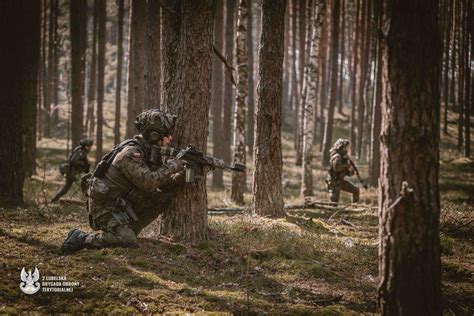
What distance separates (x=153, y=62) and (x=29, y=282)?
8234 mm

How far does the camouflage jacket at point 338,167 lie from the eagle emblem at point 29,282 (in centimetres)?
946

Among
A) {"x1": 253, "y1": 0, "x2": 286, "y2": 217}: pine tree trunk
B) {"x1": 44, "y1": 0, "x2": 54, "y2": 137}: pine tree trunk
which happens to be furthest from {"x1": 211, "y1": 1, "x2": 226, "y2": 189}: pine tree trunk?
{"x1": 44, "y1": 0, "x2": 54, "y2": 137}: pine tree trunk

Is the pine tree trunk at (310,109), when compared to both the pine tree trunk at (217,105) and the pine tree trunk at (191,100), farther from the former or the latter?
the pine tree trunk at (191,100)

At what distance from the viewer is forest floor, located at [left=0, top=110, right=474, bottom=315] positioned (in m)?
4.55

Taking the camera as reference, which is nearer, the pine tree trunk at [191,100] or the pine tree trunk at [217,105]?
the pine tree trunk at [191,100]

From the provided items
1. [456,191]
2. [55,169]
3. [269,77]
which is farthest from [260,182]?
[55,169]

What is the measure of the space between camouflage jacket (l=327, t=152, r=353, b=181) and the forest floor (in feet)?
11.1

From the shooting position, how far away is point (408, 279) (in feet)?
12.8

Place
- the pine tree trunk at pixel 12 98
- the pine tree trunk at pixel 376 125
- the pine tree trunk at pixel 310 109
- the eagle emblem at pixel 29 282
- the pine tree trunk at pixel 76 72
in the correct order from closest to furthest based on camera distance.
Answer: the eagle emblem at pixel 29 282, the pine tree trunk at pixel 12 98, the pine tree trunk at pixel 310 109, the pine tree trunk at pixel 76 72, the pine tree trunk at pixel 376 125

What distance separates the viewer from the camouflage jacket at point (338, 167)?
1273 cm

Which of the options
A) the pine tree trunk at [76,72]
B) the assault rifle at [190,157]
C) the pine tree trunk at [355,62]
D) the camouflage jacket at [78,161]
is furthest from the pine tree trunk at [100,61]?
the pine tree trunk at [355,62]

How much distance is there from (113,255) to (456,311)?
432 centimetres

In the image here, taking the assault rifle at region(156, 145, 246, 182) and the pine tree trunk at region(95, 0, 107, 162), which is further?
the pine tree trunk at region(95, 0, 107, 162)

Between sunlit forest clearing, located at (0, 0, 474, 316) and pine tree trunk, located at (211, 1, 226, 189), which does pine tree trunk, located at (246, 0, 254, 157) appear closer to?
pine tree trunk, located at (211, 1, 226, 189)
